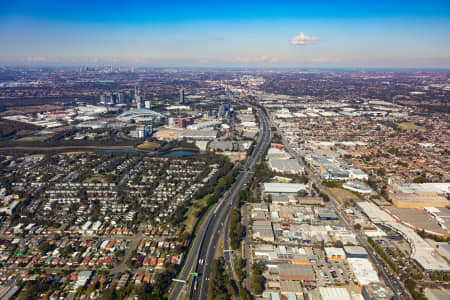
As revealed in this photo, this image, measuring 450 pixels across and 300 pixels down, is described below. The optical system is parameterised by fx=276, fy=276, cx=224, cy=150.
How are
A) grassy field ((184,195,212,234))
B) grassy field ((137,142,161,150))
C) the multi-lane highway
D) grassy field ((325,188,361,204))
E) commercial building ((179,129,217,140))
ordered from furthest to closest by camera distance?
commercial building ((179,129,217,140))
grassy field ((137,142,161,150))
grassy field ((325,188,361,204))
grassy field ((184,195,212,234))
the multi-lane highway

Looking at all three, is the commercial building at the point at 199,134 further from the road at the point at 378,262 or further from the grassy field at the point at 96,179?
the road at the point at 378,262

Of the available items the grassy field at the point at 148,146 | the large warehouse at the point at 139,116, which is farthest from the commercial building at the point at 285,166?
the large warehouse at the point at 139,116

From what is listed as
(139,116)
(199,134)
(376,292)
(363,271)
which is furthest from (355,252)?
(139,116)

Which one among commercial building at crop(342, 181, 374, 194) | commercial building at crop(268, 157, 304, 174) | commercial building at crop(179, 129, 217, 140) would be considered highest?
commercial building at crop(179, 129, 217, 140)

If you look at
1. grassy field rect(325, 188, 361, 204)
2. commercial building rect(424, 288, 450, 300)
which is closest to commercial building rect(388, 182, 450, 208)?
grassy field rect(325, 188, 361, 204)

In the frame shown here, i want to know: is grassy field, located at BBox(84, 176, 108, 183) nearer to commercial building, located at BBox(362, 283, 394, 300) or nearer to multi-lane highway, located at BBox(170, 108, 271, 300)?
multi-lane highway, located at BBox(170, 108, 271, 300)
